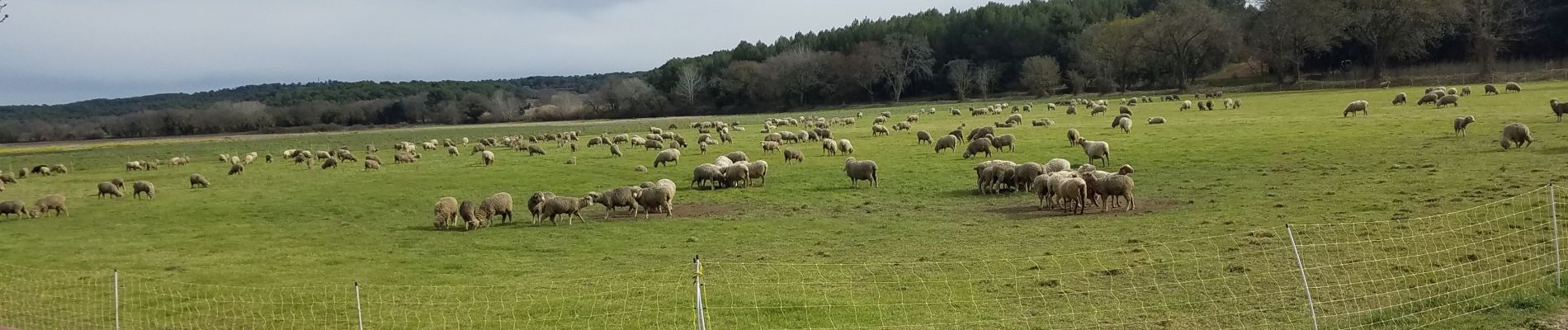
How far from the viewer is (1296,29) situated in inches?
3354

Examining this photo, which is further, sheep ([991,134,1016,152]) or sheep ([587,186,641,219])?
sheep ([991,134,1016,152])

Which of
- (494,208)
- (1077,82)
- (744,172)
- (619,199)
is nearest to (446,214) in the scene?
(494,208)

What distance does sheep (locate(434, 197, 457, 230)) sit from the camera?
912 inches

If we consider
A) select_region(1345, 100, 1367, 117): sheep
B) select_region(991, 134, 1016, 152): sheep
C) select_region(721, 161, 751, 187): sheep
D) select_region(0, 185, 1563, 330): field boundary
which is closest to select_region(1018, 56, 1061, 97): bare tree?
select_region(1345, 100, 1367, 117): sheep

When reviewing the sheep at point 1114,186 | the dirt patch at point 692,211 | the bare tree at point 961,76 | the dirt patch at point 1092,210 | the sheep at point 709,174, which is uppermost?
the bare tree at point 961,76

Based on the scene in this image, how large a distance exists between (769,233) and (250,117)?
154 m

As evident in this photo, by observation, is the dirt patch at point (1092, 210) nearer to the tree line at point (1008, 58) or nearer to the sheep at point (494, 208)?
the sheep at point (494, 208)

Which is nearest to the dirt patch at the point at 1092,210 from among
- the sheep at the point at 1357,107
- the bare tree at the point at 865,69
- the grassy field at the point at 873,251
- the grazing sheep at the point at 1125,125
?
the grassy field at the point at 873,251

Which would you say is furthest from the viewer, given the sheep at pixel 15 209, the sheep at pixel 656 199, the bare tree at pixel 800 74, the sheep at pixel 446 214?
the bare tree at pixel 800 74

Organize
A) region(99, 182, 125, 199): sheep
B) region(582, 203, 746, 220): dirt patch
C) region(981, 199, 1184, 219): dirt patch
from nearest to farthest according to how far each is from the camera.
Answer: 1. region(981, 199, 1184, 219): dirt patch
2. region(582, 203, 746, 220): dirt patch
3. region(99, 182, 125, 199): sheep

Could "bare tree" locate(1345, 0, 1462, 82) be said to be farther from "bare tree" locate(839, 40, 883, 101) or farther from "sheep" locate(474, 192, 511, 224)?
"sheep" locate(474, 192, 511, 224)

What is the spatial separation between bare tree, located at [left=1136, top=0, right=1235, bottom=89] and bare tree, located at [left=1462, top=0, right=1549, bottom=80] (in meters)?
19.5

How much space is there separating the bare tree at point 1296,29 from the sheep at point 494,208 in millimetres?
79714

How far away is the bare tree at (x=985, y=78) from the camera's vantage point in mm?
117125
